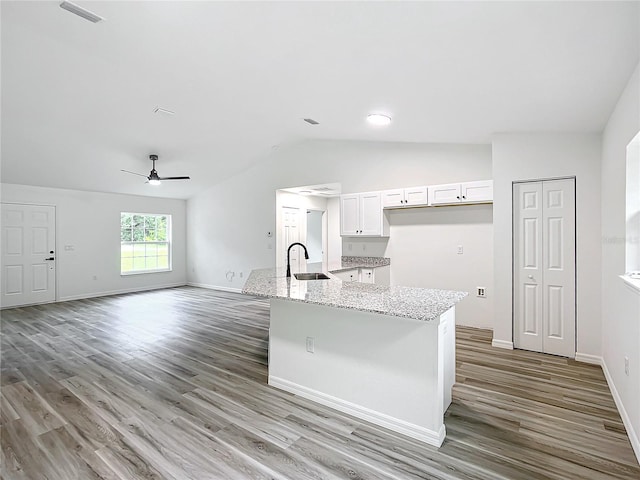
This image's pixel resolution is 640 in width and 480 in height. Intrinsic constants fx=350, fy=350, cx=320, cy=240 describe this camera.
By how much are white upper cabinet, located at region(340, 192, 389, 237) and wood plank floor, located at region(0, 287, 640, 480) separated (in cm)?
223

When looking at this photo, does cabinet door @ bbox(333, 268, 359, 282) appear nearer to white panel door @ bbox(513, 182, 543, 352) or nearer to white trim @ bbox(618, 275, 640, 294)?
white panel door @ bbox(513, 182, 543, 352)

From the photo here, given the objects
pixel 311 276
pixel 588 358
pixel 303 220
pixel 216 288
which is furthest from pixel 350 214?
pixel 216 288

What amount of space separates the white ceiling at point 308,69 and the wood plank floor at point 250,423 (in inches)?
93.8

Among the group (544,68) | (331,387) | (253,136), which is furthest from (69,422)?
(253,136)

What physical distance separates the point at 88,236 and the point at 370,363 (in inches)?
287

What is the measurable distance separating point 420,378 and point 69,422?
246 cm

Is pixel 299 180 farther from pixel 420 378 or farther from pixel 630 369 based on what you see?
pixel 630 369

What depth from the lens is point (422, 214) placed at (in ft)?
17.4

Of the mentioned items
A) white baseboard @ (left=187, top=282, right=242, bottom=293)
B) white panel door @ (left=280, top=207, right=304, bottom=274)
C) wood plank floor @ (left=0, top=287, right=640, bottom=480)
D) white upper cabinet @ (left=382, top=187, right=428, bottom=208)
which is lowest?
wood plank floor @ (left=0, top=287, right=640, bottom=480)

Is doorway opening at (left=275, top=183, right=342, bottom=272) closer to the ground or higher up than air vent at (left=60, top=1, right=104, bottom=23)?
closer to the ground

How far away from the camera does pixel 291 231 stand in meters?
7.62

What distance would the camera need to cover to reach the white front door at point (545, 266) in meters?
3.72

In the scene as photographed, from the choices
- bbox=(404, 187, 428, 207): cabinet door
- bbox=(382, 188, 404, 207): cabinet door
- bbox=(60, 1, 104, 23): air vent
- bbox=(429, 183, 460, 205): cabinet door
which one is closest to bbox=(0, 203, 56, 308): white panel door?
bbox=(60, 1, 104, 23): air vent

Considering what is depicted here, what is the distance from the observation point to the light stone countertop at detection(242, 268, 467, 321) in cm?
210
